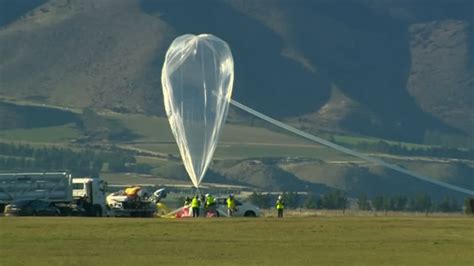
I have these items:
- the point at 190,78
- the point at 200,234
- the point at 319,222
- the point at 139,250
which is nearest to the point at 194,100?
the point at 190,78

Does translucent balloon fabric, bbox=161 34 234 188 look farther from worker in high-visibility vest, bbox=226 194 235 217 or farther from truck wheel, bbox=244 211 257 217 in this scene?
truck wheel, bbox=244 211 257 217

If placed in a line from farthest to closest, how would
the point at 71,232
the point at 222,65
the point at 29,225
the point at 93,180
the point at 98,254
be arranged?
the point at 93,180, the point at 222,65, the point at 29,225, the point at 71,232, the point at 98,254

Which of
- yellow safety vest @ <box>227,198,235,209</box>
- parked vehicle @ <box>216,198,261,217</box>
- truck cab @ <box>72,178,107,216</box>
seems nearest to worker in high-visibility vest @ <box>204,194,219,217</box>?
yellow safety vest @ <box>227,198,235,209</box>

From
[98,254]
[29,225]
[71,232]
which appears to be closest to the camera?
[98,254]

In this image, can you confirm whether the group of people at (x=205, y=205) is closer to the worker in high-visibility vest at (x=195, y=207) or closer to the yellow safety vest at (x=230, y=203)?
the worker in high-visibility vest at (x=195, y=207)

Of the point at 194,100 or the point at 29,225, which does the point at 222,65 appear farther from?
the point at 29,225

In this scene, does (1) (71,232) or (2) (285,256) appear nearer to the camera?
(2) (285,256)

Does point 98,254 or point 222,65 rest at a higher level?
point 222,65
